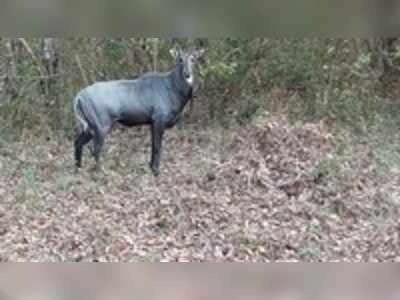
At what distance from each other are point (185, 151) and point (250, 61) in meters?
1.48

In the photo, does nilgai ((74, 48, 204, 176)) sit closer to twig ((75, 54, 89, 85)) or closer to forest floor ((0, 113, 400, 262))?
forest floor ((0, 113, 400, 262))

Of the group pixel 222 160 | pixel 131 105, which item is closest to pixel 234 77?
pixel 222 160

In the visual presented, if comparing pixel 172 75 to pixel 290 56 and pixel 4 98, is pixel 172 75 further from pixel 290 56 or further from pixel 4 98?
pixel 4 98

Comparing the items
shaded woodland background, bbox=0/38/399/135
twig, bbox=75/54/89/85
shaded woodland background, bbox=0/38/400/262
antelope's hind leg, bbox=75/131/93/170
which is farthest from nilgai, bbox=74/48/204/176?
twig, bbox=75/54/89/85

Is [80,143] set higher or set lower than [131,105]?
lower

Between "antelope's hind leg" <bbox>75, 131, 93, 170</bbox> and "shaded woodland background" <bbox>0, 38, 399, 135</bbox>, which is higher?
"shaded woodland background" <bbox>0, 38, 399, 135</bbox>

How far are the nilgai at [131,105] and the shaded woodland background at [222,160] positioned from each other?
0.33 metres

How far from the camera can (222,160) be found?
638 centimetres

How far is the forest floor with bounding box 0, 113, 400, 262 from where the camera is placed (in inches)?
179

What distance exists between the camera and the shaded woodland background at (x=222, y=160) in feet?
15.4

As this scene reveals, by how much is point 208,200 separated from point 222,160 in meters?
0.94

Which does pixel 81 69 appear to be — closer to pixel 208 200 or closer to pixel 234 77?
pixel 234 77

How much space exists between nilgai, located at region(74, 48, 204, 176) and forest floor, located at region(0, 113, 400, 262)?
1.25ft

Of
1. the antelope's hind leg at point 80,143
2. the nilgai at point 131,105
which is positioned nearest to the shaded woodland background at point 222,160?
the antelope's hind leg at point 80,143
